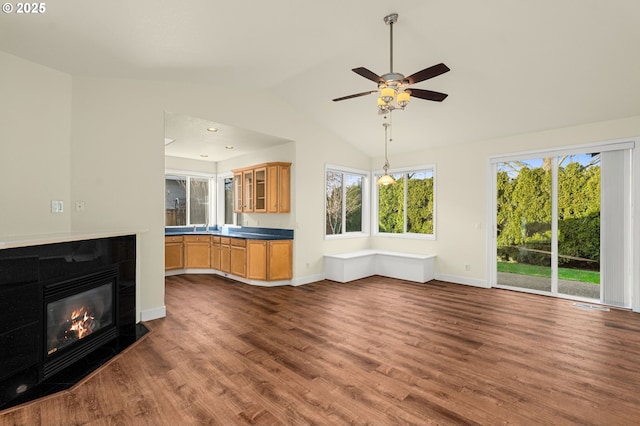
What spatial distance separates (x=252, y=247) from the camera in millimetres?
5699

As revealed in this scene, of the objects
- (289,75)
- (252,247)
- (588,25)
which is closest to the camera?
(588,25)

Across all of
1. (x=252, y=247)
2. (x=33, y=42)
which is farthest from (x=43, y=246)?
(x=252, y=247)

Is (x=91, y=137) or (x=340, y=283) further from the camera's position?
(x=340, y=283)

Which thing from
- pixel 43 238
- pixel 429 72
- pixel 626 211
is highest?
pixel 429 72

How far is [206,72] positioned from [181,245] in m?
4.05

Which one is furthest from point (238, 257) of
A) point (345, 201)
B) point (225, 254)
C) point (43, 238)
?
point (43, 238)

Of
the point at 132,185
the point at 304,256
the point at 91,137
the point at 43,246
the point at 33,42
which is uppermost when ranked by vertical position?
the point at 33,42

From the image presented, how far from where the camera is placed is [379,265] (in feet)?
22.0

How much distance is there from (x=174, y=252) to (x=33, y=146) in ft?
12.7

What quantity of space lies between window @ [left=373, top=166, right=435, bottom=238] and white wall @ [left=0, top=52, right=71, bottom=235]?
5.80 meters

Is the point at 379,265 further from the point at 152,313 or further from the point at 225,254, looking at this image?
the point at 152,313

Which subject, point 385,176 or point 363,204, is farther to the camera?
point 363,204

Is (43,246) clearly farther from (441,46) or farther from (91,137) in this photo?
(441,46)

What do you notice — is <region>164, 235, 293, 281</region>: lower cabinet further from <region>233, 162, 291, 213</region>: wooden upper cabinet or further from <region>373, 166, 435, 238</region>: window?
<region>373, 166, 435, 238</region>: window
